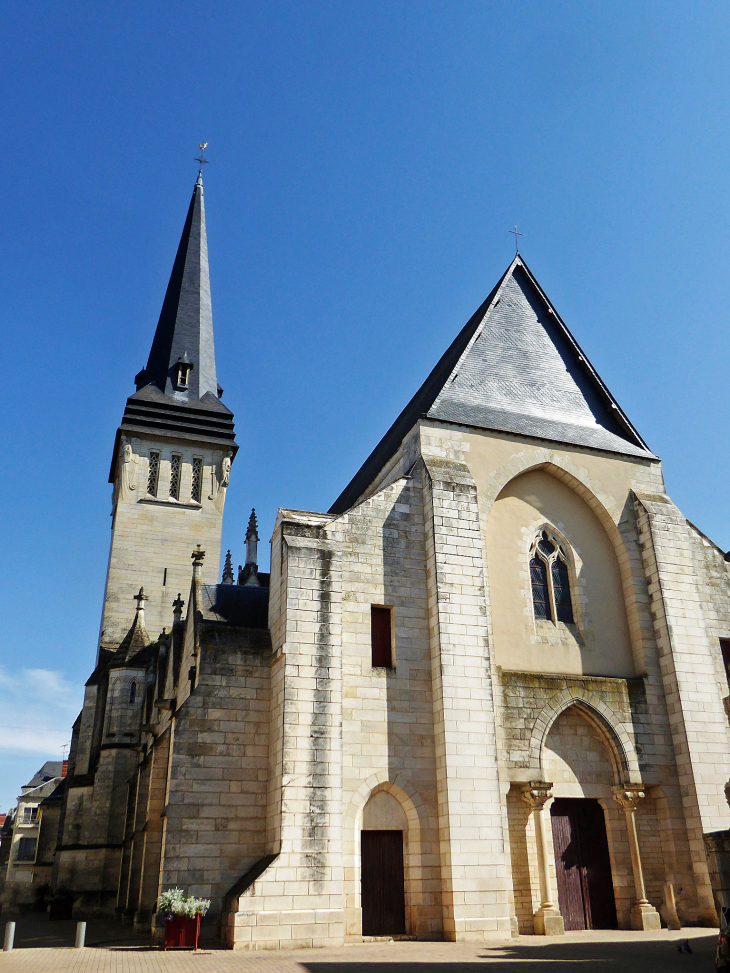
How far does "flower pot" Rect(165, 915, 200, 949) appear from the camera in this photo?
34.3ft

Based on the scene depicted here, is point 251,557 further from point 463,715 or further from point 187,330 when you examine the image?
point 463,715

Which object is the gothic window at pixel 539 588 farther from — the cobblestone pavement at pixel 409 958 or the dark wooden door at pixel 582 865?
the cobblestone pavement at pixel 409 958

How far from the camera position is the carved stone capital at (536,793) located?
13.0 m

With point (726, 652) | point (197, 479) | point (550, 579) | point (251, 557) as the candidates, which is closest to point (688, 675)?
Answer: point (726, 652)

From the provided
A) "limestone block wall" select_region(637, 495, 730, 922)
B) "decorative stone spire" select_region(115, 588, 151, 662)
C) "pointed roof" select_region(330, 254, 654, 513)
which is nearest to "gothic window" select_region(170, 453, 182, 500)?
"decorative stone spire" select_region(115, 588, 151, 662)

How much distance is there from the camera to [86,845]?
71.1ft

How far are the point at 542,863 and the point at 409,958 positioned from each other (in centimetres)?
416

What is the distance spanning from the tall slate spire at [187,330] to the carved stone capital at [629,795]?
2537 centimetres

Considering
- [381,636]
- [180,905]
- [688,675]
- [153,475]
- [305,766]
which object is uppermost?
[153,475]

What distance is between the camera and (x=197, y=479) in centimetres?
3222

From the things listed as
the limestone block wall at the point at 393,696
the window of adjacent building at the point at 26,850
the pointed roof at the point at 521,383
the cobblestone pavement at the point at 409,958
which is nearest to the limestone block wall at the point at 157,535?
the pointed roof at the point at 521,383

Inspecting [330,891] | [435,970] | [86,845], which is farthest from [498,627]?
[86,845]

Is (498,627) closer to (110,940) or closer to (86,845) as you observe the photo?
(110,940)

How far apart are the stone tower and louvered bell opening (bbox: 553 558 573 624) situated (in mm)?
17198
